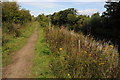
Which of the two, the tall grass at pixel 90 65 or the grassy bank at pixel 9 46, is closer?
the tall grass at pixel 90 65

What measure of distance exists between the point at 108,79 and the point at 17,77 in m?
2.81

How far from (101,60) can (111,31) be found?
21.2 m

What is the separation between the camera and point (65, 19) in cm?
5341

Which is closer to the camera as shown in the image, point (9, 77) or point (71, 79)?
point (71, 79)

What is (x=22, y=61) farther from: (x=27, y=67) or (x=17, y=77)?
(x=17, y=77)

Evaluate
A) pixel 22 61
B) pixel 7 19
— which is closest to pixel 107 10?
pixel 7 19

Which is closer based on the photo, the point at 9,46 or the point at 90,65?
the point at 90,65

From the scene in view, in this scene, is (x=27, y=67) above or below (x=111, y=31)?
below

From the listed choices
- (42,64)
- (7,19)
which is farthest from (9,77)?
(7,19)

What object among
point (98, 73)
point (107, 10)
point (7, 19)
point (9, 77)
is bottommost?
point (9, 77)

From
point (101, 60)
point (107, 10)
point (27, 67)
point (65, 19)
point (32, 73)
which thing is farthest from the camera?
point (65, 19)

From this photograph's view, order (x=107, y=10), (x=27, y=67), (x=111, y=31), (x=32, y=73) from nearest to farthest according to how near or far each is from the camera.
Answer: (x=32, y=73) < (x=27, y=67) < (x=111, y=31) < (x=107, y=10)

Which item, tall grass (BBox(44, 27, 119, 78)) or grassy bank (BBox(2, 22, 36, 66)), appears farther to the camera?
grassy bank (BBox(2, 22, 36, 66))

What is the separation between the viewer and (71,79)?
3.89 meters
